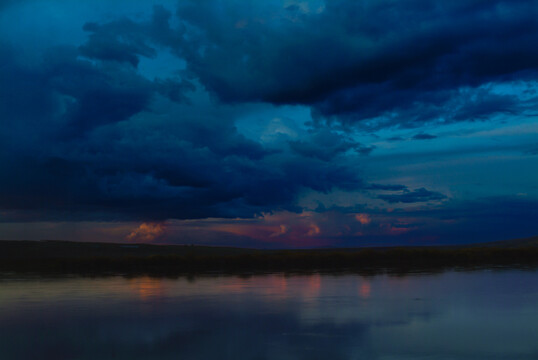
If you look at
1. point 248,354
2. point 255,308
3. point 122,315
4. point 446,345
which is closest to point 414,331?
point 446,345

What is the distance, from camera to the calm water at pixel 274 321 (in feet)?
45.0

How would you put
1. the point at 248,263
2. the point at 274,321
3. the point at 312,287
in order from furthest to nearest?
the point at 248,263, the point at 312,287, the point at 274,321

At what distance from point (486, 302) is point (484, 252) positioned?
4190 cm

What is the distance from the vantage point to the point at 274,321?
18078 mm

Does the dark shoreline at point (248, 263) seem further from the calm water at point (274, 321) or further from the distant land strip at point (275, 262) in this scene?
the calm water at point (274, 321)

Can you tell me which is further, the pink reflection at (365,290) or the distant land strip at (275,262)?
the distant land strip at (275,262)

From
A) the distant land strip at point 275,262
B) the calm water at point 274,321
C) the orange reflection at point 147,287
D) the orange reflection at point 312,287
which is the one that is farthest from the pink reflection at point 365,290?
the distant land strip at point 275,262

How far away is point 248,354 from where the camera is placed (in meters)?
13.2

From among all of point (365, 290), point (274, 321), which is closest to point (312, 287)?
point (365, 290)

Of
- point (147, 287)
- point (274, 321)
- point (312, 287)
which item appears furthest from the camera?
point (147, 287)

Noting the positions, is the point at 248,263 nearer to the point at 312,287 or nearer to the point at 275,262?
the point at 275,262

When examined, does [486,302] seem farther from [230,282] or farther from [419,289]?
[230,282]

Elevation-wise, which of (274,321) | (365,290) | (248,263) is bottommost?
(274,321)

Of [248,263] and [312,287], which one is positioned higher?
[248,263]
